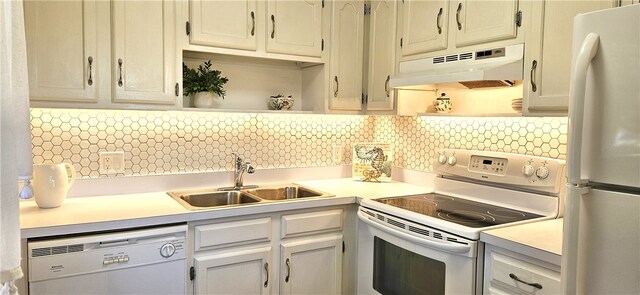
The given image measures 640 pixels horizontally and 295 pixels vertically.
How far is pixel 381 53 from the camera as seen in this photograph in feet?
9.05

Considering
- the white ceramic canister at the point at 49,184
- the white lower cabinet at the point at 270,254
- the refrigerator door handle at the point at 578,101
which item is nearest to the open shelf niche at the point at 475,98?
the white lower cabinet at the point at 270,254

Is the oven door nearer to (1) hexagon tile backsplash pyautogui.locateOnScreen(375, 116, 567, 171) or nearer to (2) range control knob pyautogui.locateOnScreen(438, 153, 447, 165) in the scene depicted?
(2) range control knob pyautogui.locateOnScreen(438, 153, 447, 165)

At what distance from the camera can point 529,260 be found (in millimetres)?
1625

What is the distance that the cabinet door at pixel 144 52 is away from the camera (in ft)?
6.95

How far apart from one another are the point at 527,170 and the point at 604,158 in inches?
40.1

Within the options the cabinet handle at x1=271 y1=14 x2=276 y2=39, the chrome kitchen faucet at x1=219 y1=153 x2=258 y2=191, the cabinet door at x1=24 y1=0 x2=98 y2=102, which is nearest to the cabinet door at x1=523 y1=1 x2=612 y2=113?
the cabinet handle at x1=271 y1=14 x2=276 y2=39

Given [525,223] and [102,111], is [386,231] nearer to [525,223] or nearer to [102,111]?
[525,223]

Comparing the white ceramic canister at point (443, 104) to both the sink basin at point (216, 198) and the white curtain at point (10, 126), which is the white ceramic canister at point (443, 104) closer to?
the sink basin at point (216, 198)

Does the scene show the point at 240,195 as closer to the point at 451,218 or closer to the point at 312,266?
the point at 312,266

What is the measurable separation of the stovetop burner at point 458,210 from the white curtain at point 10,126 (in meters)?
1.61

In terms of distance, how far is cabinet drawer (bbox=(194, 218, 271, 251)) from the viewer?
2070 mm

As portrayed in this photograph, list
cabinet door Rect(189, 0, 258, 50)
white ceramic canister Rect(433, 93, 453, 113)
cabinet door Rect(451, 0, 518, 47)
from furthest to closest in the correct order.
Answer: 1. white ceramic canister Rect(433, 93, 453, 113)
2. cabinet door Rect(189, 0, 258, 50)
3. cabinet door Rect(451, 0, 518, 47)

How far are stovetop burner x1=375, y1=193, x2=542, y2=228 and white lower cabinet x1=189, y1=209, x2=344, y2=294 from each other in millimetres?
401

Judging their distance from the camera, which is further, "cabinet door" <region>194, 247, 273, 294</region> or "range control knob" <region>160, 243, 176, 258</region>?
"cabinet door" <region>194, 247, 273, 294</region>
